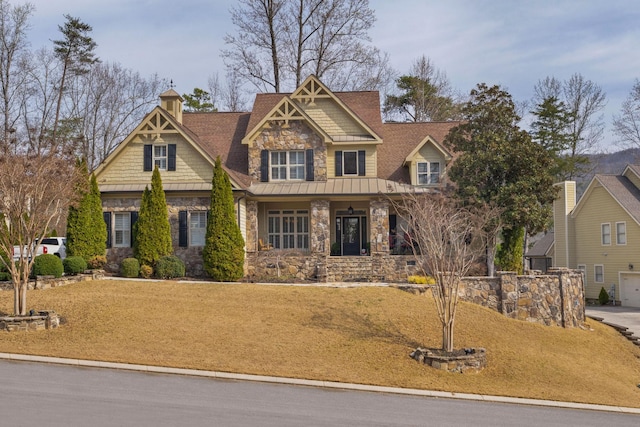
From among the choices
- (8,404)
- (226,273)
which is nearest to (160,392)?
(8,404)

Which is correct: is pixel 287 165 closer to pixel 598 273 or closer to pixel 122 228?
pixel 122 228

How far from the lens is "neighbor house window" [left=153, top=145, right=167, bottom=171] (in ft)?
86.0

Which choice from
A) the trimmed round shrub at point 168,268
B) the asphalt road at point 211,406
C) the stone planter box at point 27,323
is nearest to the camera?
the asphalt road at point 211,406

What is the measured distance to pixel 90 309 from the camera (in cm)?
1717

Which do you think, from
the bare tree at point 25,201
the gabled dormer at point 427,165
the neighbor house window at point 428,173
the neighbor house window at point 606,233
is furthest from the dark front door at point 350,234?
the neighbor house window at point 606,233

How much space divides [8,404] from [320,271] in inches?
612

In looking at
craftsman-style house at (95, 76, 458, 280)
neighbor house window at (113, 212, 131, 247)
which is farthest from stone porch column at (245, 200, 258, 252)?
neighbor house window at (113, 212, 131, 247)

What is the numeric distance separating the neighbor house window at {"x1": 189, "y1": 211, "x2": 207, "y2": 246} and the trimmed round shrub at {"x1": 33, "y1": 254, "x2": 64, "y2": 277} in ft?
19.0

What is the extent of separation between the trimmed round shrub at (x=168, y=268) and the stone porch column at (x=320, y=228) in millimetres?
5883

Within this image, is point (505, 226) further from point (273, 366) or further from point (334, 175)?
point (273, 366)

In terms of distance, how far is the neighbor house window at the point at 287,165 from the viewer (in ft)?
92.2

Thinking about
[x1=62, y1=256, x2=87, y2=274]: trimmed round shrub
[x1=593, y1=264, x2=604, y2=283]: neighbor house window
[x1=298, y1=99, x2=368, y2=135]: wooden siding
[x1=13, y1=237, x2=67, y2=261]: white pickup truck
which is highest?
[x1=298, y1=99, x2=368, y2=135]: wooden siding

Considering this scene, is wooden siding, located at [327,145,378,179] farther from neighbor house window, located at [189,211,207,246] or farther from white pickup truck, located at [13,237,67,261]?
white pickup truck, located at [13,237,67,261]

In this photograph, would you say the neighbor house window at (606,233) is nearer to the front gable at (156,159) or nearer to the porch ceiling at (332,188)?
the porch ceiling at (332,188)
